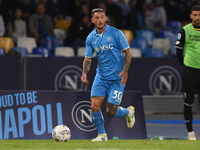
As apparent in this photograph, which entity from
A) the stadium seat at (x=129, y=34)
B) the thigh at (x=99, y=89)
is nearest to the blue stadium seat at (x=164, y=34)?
the stadium seat at (x=129, y=34)

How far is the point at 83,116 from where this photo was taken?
785 centimetres

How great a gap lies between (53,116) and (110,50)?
1.62 m

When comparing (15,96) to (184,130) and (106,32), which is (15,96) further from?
(184,130)

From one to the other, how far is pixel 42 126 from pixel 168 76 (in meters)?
6.22

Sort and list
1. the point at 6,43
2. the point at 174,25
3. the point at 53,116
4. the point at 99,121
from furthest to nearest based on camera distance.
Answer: the point at 174,25
the point at 6,43
the point at 53,116
the point at 99,121

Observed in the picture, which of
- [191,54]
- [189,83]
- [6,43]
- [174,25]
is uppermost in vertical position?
[174,25]

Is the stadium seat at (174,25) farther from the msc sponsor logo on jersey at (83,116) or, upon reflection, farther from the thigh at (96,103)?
the thigh at (96,103)

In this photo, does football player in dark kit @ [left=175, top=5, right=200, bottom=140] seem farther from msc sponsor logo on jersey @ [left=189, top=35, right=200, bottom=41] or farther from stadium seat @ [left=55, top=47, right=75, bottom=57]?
stadium seat @ [left=55, top=47, right=75, bottom=57]

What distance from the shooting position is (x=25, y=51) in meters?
13.9

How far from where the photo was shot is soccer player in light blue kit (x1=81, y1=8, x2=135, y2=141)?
277 inches

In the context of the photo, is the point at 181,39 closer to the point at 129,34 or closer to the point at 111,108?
the point at 111,108

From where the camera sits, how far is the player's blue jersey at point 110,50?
7.04 m

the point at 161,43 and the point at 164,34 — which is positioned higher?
the point at 164,34

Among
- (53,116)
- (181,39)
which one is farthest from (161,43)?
(53,116)
